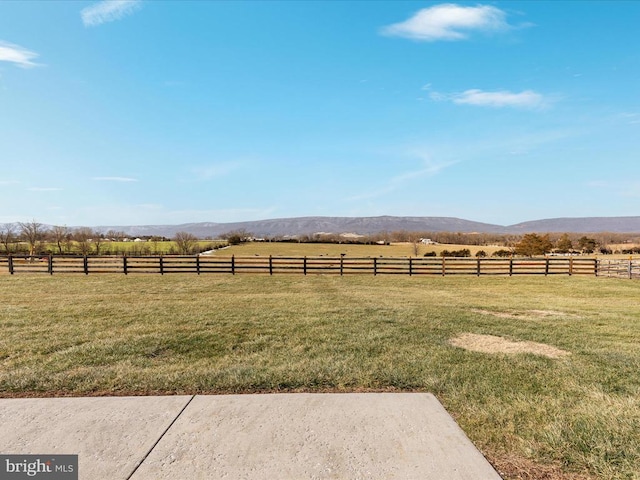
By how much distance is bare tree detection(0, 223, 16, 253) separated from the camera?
148 ft

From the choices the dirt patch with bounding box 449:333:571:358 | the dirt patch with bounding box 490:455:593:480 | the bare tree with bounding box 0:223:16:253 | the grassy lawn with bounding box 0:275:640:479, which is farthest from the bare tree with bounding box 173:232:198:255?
the dirt patch with bounding box 490:455:593:480

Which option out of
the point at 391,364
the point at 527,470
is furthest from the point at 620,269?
the point at 527,470

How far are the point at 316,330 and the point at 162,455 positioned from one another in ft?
13.3

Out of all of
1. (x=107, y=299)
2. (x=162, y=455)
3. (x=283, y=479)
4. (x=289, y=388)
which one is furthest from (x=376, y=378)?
(x=107, y=299)

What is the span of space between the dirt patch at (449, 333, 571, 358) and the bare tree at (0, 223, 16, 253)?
56.4 meters

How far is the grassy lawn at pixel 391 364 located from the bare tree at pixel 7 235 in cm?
4954

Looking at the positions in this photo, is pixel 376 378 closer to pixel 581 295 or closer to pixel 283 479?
pixel 283 479

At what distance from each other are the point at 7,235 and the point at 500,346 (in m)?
59.7

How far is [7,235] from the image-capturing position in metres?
46.1

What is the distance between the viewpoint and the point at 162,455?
241 cm

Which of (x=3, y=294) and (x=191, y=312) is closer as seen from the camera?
(x=191, y=312)

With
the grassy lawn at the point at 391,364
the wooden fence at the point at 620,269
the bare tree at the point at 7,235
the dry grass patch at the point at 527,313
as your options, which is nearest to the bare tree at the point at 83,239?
the bare tree at the point at 7,235

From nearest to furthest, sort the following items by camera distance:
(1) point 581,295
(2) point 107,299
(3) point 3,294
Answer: (2) point 107,299 → (3) point 3,294 → (1) point 581,295

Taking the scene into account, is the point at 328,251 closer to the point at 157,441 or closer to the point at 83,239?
the point at 83,239
